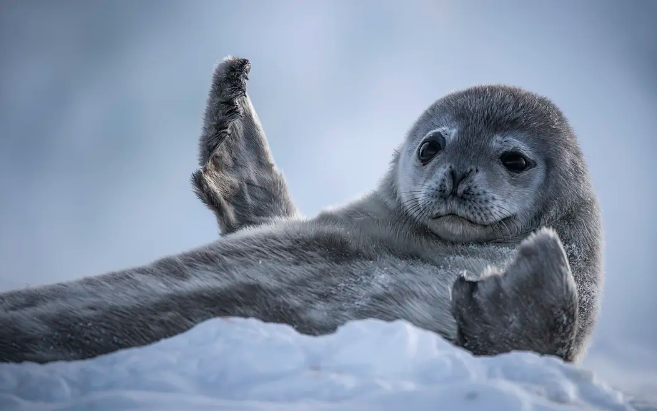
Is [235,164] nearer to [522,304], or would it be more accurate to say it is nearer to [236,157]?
[236,157]

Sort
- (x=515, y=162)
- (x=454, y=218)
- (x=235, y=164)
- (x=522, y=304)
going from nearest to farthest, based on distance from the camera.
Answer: (x=522, y=304)
(x=454, y=218)
(x=515, y=162)
(x=235, y=164)

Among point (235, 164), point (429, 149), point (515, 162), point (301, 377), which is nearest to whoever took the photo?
point (301, 377)

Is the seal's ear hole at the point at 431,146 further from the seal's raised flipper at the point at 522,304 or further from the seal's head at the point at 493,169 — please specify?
the seal's raised flipper at the point at 522,304

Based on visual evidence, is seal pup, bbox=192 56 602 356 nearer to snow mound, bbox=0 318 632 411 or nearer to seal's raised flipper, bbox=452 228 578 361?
seal's raised flipper, bbox=452 228 578 361

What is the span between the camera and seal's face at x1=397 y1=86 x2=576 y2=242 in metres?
3.95

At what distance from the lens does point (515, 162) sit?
412cm

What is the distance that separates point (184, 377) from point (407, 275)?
51.8 inches

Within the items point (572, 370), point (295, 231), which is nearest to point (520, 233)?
point (295, 231)

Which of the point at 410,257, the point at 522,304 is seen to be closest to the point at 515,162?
the point at 410,257

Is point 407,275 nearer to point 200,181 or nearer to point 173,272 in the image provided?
point 173,272

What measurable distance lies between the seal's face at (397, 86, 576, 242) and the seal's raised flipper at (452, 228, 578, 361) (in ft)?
3.45

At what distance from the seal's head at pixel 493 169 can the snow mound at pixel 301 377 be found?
142cm

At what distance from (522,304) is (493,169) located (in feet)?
4.39

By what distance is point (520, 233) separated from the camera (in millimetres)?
4051
